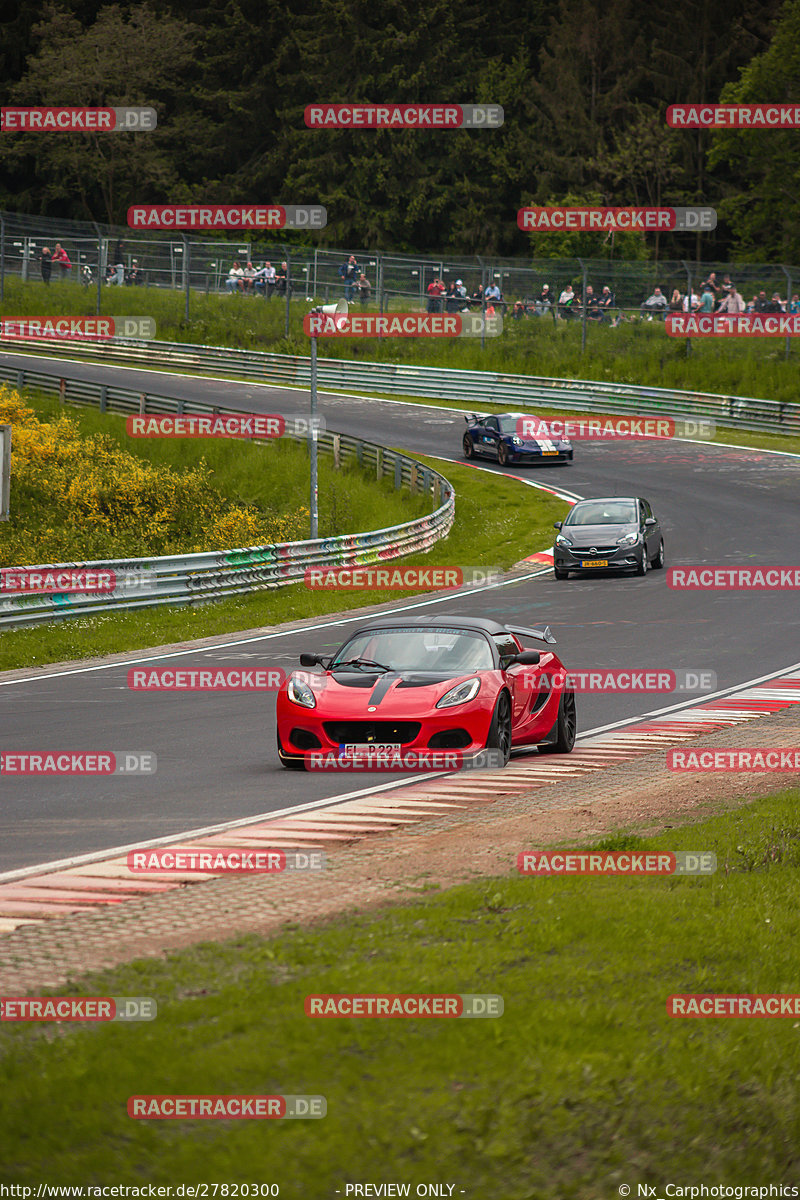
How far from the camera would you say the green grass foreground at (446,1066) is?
428cm

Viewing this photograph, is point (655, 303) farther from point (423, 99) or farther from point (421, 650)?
point (421, 650)

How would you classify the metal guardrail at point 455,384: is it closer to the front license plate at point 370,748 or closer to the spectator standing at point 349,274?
the spectator standing at point 349,274

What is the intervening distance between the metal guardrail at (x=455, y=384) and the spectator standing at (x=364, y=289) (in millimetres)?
2901

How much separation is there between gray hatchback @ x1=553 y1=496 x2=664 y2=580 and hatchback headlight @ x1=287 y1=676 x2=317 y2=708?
18.0 meters

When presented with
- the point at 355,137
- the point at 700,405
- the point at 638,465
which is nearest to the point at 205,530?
the point at 638,465

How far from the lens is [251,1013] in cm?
518

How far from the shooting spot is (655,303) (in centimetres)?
5216

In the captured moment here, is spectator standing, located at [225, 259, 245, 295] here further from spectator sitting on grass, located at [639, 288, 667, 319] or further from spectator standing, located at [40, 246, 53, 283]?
spectator sitting on grass, located at [639, 288, 667, 319]

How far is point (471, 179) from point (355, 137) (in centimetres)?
735

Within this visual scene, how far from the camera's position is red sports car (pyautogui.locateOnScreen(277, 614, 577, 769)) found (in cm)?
1174

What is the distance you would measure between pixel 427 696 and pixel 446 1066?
7.00 meters

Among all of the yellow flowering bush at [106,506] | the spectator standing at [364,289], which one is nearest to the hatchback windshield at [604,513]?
the yellow flowering bush at [106,506]

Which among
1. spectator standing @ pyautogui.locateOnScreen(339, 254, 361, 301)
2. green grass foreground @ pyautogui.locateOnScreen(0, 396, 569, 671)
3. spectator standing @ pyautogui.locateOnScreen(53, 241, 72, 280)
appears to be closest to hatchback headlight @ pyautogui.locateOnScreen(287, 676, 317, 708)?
green grass foreground @ pyautogui.locateOnScreen(0, 396, 569, 671)

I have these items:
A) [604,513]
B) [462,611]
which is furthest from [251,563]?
[604,513]
